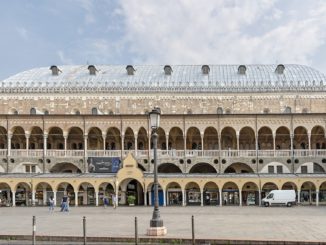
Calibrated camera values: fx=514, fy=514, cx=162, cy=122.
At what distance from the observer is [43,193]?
5722 centimetres

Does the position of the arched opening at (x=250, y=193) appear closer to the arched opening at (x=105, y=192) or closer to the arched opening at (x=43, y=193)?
the arched opening at (x=105, y=192)

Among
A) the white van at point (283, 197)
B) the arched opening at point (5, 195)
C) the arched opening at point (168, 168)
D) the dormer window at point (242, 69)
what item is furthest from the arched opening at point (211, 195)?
the arched opening at point (5, 195)

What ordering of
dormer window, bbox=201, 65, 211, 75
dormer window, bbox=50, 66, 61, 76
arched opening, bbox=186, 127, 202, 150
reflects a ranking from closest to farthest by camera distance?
1. arched opening, bbox=186, 127, 202, 150
2. dormer window, bbox=201, 65, 211, 75
3. dormer window, bbox=50, 66, 61, 76

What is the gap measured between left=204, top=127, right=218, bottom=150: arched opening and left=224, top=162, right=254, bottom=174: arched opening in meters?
3.87

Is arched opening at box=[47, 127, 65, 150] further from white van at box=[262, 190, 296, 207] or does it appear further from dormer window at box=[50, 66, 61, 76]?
white van at box=[262, 190, 296, 207]

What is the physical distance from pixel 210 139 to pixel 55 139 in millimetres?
19511

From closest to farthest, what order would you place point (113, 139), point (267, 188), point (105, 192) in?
point (267, 188), point (105, 192), point (113, 139)

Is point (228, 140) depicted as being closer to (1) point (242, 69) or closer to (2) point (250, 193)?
(2) point (250, 193)

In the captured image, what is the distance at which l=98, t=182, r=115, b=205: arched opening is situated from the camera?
57844 mm

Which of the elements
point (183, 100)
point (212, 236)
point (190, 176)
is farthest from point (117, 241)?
point (183, 100)

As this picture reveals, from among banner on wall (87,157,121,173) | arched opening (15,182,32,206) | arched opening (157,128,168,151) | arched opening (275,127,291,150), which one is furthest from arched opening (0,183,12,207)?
arched opening (275,127,291,150)

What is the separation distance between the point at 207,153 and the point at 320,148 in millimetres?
14931

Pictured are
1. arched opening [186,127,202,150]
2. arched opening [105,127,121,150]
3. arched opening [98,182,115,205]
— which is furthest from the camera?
arched opening [186,127,202,150]

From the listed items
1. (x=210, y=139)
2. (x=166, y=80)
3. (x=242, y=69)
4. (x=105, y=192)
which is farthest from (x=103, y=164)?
(x=242, y=69)
